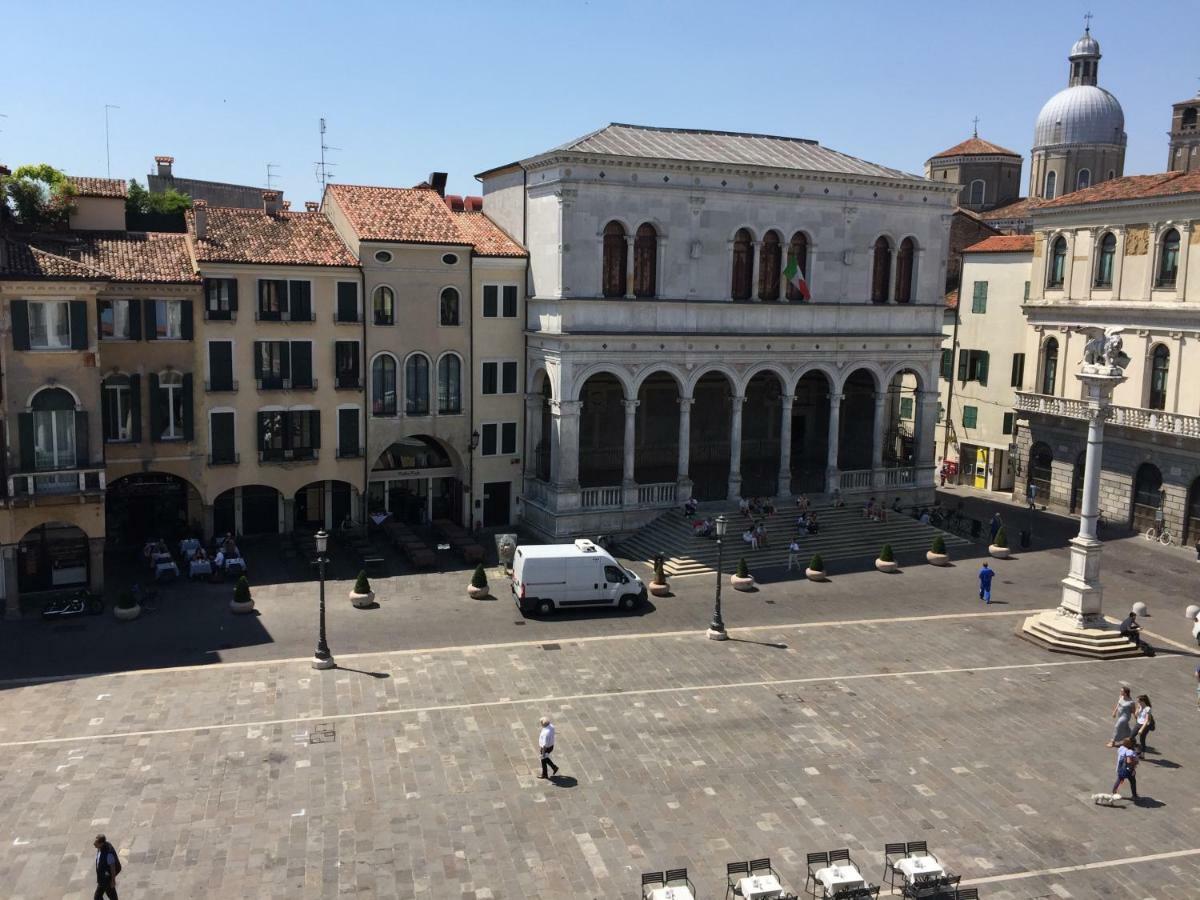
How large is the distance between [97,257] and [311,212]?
34.6ft

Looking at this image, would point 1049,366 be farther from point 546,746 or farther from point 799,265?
point 546,746

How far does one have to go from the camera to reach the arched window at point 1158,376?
4862 cm

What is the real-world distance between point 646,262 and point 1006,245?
2406 cm

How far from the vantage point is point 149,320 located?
40.5 m

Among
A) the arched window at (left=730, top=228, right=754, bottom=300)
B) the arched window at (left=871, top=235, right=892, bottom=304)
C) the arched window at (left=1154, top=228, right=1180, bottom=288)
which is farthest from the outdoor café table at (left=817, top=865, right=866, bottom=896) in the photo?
the arched window at (left=1154, top=228, right=1180, bottom=288)

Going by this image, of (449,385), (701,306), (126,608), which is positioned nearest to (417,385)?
(449,385)

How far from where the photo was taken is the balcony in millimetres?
46375

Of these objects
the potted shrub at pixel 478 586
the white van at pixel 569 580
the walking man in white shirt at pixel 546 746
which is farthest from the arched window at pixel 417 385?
the walking man in white shirt at pixel 546 746

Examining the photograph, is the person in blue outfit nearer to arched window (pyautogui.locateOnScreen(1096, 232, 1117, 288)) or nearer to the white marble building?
the white marble building

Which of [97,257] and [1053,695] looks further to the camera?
[97,257]

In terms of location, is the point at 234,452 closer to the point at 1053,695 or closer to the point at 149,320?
the point at 149,320

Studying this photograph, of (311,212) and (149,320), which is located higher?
(311,212)

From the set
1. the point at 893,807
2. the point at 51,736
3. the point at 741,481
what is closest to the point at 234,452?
the point at 51,736

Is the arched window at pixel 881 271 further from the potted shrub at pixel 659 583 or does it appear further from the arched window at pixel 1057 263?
the potted shrub at pixel 659 583
